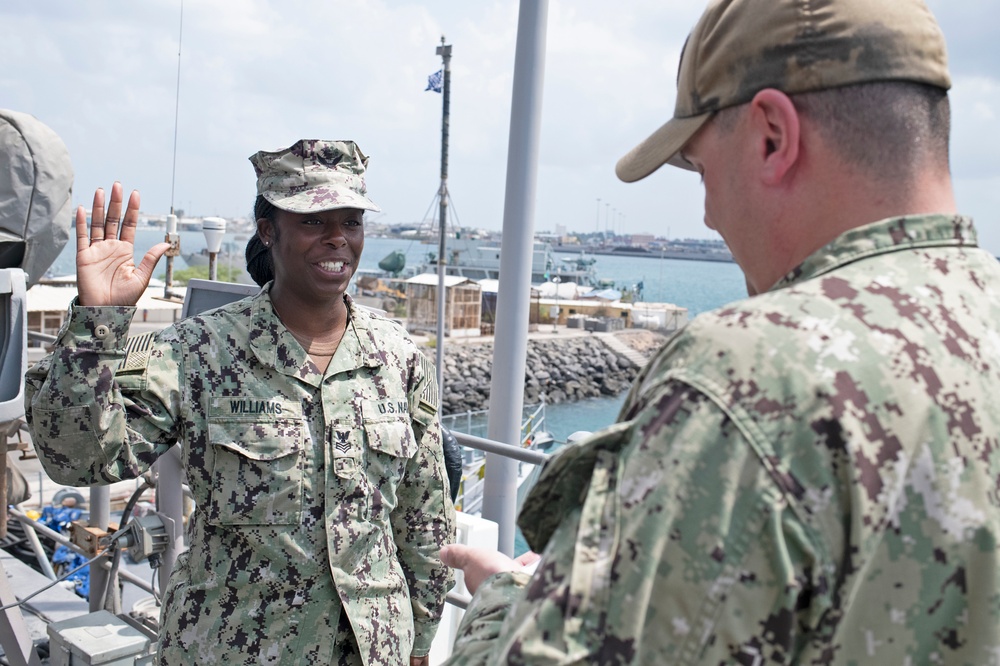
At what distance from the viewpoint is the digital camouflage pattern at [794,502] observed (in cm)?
76

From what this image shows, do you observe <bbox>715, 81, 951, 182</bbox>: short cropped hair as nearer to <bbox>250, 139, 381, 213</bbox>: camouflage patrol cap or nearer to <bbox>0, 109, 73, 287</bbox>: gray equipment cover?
<bbox>250, 139, 381, 213</bbox>: camouflage patrol cap

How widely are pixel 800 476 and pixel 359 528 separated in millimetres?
1710

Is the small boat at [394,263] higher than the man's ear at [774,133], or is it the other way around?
the man's ear at [774,133]

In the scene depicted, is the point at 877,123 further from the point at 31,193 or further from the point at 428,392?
the point at 31,193

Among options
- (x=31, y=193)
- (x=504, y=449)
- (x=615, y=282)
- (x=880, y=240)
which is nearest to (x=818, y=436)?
(x=880, y=240)

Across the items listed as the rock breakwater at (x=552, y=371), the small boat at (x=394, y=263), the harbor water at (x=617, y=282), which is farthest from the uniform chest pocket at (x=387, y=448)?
the small boat at (x=394, y=263)

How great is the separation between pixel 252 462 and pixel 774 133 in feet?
5.50

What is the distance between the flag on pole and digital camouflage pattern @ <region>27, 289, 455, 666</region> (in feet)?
47.7

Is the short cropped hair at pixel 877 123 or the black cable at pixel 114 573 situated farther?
the black cable at pixel 114 573

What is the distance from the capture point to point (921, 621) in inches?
32.2

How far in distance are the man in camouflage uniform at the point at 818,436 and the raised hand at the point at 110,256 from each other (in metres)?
1.49

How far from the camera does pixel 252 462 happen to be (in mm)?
2256

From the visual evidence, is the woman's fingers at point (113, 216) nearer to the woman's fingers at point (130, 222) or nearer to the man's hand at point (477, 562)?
the woman's fingers at point (130, 222)

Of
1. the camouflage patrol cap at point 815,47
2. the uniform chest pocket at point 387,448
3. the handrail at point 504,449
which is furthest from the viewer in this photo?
the handrail at point 504,449
